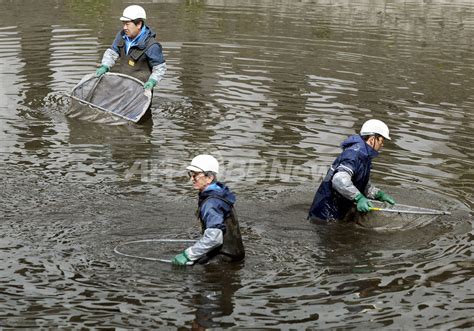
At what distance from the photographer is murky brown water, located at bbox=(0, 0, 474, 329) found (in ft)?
30.3

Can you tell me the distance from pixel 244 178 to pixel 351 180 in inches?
101

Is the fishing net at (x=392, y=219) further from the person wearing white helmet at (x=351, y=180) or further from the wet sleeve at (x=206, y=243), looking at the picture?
the wet sleeve at (x=206, y=243)

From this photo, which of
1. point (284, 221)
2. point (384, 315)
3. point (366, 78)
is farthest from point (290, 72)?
point (384, 315)

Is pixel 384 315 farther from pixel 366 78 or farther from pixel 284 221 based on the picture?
pixel 366 78

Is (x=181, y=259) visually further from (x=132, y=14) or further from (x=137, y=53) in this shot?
(x=137, y=53)

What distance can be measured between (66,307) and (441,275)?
403 cm

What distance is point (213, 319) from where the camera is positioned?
29.1 ft

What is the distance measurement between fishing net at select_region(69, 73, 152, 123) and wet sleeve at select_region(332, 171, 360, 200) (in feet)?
19.8

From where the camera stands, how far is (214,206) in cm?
960

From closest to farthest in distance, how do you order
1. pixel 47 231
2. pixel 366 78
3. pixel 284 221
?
1. pixel 47 231
2. pixel 284 221
3. pixel 366 78

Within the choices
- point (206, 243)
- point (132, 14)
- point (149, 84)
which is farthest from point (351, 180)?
point (132, 14)

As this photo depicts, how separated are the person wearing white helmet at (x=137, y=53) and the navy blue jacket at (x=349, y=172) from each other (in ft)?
18.3

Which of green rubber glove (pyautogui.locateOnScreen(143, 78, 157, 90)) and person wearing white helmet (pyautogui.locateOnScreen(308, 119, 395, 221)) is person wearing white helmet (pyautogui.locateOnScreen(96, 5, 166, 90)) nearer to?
green rubber glove (pyautogui.locateOnScreen(143, 78, 157, 90))

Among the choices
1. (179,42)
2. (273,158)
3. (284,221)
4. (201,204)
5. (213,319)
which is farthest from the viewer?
(179,42)
